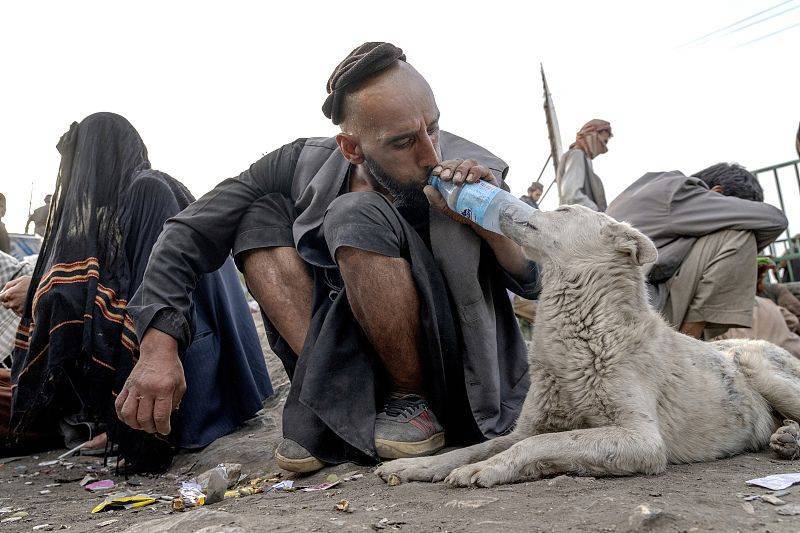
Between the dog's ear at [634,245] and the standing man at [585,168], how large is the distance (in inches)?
177

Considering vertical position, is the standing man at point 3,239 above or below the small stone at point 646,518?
above

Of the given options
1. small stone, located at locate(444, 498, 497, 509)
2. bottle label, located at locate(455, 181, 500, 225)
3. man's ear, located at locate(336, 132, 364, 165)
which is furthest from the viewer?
man's ear, located at locate(336, 132, 364, 165)

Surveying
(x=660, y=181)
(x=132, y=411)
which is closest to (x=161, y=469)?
(x=132, y=411)

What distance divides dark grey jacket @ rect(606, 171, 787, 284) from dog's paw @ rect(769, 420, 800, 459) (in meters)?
2.55

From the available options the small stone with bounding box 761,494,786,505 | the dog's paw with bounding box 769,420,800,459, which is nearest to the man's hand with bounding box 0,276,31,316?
the small stone with bounding box 761,494,786,505

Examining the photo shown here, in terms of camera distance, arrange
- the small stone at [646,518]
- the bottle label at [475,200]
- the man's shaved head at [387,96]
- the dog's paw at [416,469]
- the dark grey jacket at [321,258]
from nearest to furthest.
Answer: the small stone at [646,518] → the dog's paw at [416,469] → the bottle label at [475,200] → the dark grey jacket at [321,258] → the man's shaved head at [387,96]

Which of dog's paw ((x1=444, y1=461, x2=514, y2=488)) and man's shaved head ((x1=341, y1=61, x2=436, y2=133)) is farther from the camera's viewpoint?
man's shaved head ((x1=341, y1=61, x2=436, y2=133))

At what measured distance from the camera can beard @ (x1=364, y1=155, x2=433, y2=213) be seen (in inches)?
131

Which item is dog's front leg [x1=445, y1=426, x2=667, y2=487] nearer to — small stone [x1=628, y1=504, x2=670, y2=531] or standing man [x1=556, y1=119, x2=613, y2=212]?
small stone [x1=628, y1=504, x2=670, y2=531]

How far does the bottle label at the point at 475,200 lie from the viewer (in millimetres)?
2963

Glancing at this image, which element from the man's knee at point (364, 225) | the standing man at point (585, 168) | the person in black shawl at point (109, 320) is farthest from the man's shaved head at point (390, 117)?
the standing man at point (585, 168)

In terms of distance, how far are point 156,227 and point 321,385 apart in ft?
6.20

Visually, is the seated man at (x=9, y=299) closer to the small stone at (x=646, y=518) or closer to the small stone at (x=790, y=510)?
the small stone at (x=646, y=518)

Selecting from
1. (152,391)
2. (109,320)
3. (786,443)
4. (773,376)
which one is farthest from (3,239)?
(786,443)
